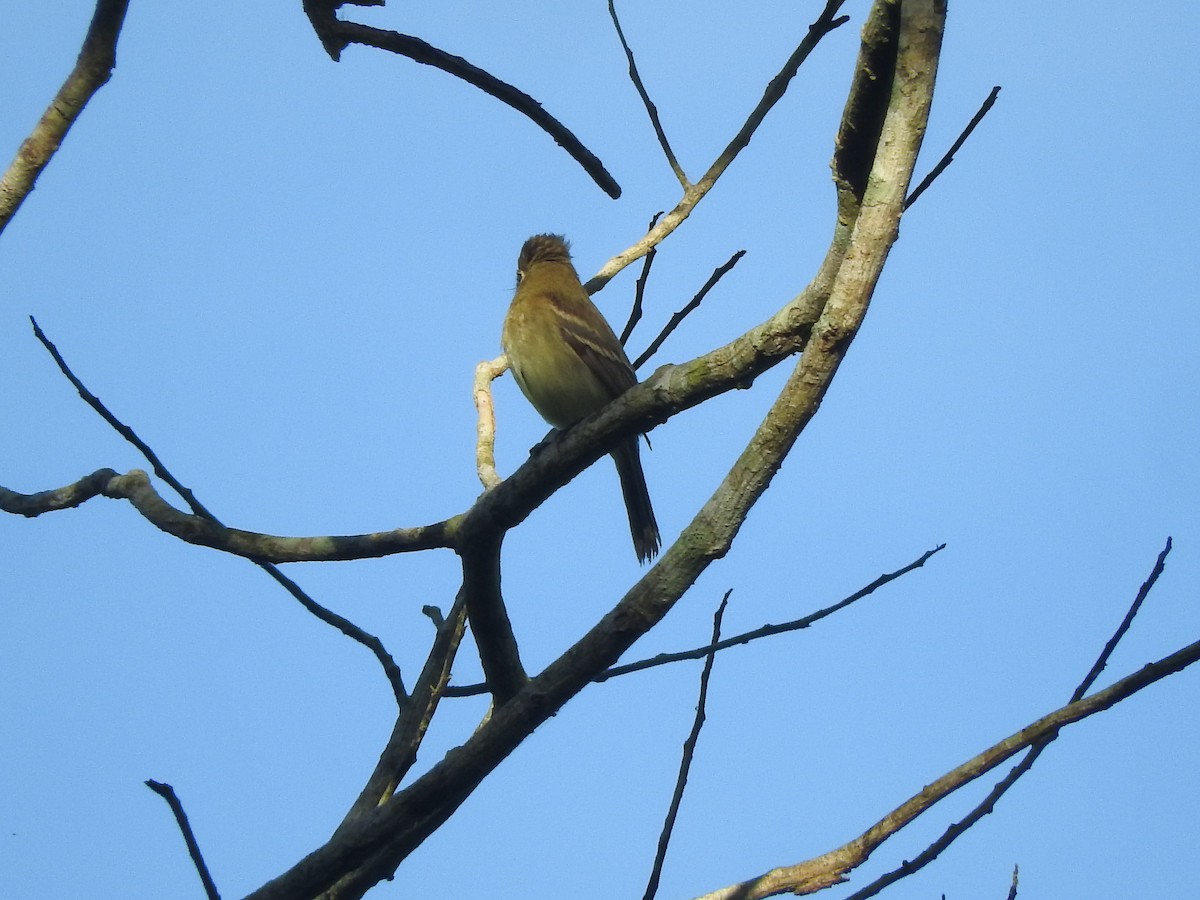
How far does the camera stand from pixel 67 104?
370cm

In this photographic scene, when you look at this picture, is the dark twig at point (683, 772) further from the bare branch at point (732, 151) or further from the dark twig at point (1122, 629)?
the bare branch at point (732, 151)

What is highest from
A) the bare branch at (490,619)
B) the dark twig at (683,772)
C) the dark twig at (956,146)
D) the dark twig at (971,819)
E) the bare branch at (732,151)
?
the bare branch at (732,151)

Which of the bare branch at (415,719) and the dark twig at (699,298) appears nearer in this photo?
the bare branch at (415,719)

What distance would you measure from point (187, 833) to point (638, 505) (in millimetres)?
3904

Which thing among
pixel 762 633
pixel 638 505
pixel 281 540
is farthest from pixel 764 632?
pixel 638 505

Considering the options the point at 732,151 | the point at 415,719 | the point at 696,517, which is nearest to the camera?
the point at 696,517

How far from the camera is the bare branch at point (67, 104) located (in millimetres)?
3580

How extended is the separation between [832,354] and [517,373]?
4.14m

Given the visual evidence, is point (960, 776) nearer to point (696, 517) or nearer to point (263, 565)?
point (696, 517)

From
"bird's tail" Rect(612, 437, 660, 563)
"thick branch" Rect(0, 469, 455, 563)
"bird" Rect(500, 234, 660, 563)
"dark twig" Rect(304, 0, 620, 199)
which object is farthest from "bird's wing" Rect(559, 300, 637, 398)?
"thick branch" Rect(0, 469, 455, 563)

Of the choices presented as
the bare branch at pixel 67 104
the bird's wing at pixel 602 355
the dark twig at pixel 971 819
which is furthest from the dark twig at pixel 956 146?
the bird's wing at pixel 602 355

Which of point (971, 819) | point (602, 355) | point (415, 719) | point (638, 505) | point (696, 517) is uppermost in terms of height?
point (602, 355)

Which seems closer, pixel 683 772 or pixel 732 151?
pixel 683 772

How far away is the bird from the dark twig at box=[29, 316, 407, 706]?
2436mm
